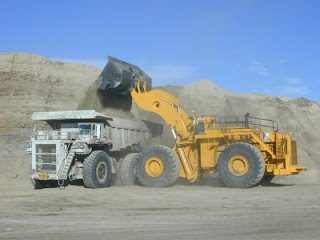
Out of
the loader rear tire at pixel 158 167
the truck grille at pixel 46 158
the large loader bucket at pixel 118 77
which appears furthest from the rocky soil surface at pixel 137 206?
the large loader bucket at pixel 118 77

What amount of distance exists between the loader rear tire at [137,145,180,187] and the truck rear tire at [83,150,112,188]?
4.18 feet

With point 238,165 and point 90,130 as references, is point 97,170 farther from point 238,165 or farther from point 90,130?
point 238,165

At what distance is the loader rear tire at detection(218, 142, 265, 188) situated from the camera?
681 inches

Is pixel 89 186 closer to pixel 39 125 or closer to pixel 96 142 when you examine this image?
pixel 96 142

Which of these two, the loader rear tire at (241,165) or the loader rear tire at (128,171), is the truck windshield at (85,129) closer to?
the loader rear tire at (128,171)

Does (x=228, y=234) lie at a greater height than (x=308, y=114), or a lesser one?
lesser

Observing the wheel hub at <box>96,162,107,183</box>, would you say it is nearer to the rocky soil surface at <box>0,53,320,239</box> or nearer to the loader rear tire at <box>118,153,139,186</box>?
the rocky soil surface at <box>0,53,320,239</box>

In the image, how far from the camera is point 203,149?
18875mm

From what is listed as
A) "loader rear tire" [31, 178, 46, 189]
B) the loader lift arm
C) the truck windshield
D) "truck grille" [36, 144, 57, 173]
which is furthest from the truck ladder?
the loader lift arm

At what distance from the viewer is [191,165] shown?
1909cm

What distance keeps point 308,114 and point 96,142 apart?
84.5 feet

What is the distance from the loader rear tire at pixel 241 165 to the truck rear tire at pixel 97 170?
4545 millimetres

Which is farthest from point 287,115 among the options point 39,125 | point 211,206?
point 211,206

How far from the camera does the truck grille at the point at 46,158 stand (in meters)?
17.9
